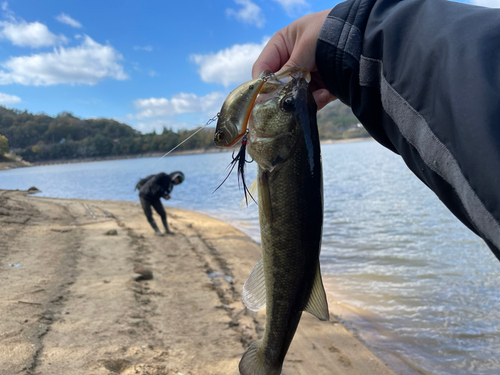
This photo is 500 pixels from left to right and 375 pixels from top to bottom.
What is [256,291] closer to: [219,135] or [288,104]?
[219,135]

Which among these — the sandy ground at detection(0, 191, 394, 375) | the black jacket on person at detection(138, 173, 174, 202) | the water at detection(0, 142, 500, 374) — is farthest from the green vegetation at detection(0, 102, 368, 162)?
the sandy ground at detection(0, 191, 394, 375)

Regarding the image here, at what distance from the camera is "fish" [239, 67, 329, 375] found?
171cm

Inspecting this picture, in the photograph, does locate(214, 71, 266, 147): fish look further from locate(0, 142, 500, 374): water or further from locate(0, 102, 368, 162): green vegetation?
locate(0, 102, 368, 162): green vegetation

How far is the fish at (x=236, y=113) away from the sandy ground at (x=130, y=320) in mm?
2913

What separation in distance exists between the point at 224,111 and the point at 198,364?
3270mm

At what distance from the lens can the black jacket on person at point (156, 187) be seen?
11.2 meters

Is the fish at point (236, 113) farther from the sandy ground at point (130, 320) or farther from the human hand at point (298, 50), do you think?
the sandy ground at point (130, 320)

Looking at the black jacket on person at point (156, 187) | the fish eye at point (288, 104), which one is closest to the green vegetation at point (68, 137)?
the black jacket on person at point (156, 187)

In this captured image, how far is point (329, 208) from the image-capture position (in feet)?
56.3

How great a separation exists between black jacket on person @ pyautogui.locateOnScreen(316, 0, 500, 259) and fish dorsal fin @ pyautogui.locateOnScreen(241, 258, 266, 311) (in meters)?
1.10

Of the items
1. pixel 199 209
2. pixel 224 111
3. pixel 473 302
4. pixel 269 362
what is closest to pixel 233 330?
pixel 269 362

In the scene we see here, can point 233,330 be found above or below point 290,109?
below

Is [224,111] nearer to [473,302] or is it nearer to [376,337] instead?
[376,337]

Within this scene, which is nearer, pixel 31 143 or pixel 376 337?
pixel 376 337
